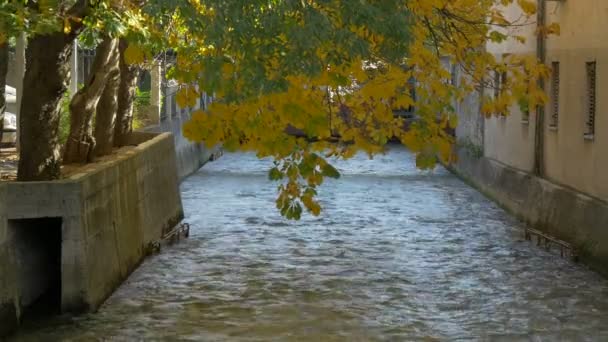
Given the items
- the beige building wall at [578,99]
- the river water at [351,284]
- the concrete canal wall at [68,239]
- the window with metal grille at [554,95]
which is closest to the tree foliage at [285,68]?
the concrete canal wall at [68,239]

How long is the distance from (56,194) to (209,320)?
7.58 ft

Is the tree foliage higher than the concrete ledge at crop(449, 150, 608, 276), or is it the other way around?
the tree foliage

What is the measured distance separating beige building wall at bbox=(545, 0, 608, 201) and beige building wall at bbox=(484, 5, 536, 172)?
4.48 feet

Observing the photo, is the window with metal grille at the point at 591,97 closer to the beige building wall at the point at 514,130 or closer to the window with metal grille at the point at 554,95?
the window with metal grille at the point at 554,95

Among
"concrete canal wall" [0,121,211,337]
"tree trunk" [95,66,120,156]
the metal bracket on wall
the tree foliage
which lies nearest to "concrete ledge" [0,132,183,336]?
"concrete canal wall" [0,121,211,337]

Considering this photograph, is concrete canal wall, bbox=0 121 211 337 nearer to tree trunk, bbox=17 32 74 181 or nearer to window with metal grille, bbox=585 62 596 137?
tree trunk, bbox=17 32 74 181

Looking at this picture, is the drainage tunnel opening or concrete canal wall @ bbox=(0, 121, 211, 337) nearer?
concrete canal wall @ bbox=(0, 121, 211, 337)

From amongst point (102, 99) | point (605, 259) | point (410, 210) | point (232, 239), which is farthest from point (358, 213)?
point (605, 259)

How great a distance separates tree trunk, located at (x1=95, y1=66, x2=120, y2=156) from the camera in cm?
2083

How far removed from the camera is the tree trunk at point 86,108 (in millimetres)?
19062

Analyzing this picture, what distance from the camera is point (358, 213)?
2703 centimetres

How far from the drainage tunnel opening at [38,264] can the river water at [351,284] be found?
48cm

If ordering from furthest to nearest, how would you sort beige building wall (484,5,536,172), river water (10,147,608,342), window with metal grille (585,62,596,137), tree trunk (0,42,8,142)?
beige building wall (484,5,536,172)
window with metal grille (585,62,596,137)
tree trunk (0,42,8,142)
river water (10,147,608,342)

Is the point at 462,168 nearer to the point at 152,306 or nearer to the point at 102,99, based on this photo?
the point at 102,99
